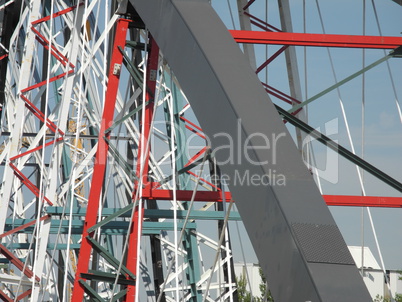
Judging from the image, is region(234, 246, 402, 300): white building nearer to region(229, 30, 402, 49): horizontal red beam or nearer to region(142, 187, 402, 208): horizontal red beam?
region(142, 187, 402, 208): horizontal red beam

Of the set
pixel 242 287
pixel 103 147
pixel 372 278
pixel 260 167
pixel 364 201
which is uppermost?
pixel 372 278

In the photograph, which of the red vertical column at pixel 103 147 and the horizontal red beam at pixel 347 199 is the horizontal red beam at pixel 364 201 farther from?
the red vertical column at pixel 103 147

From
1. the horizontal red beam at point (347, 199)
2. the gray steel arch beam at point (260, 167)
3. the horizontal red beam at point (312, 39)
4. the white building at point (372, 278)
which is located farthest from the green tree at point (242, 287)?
the gray steel arch beam at point (260, 167)

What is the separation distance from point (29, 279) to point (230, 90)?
29.7ft

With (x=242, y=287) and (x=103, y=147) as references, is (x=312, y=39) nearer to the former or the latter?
(x=103, y=147)

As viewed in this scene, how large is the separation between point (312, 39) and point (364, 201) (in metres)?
2.28

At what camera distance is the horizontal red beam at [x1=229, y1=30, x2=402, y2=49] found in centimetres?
832

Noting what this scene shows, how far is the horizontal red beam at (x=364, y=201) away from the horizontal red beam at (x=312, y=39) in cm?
194

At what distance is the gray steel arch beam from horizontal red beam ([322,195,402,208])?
3853mm

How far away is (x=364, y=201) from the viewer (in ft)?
31.5

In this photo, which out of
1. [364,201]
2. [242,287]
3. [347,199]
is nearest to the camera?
[364,201]

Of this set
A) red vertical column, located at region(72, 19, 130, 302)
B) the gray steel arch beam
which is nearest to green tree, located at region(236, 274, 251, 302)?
red vertical column, located at region(72, 19, 130, 302)

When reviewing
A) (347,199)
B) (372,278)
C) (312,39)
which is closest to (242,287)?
(372,278)

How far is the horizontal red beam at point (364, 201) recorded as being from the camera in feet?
31.4
